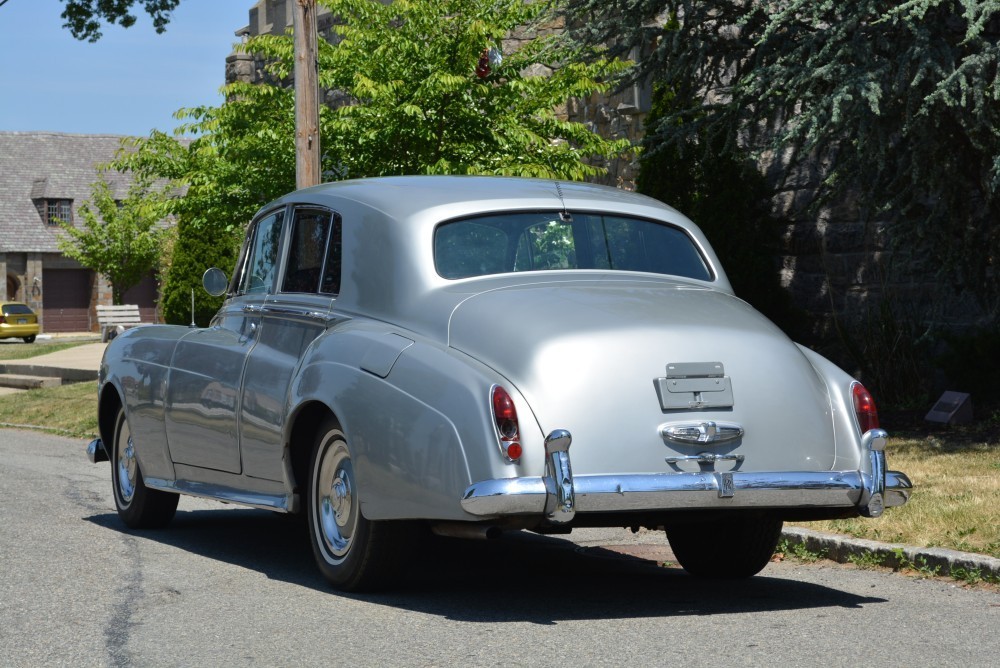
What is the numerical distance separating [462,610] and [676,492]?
115 cm

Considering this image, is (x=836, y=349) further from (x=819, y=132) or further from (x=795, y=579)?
(x=795, y=579)

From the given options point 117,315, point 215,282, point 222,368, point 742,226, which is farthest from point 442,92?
point 117,315

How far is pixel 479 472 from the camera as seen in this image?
562 centimetres

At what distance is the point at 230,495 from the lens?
25.0 feet

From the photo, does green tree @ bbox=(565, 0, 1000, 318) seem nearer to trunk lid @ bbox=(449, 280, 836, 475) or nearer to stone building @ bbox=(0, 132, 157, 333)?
trunk lid @ bbox=(449, 280, 836, 475)

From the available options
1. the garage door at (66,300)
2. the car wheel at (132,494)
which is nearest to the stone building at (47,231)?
the garage door at (66,300)

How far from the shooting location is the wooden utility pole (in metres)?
14.1

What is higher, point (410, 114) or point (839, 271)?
point (410, 114)

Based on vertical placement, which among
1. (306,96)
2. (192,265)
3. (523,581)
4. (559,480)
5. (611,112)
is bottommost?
(523,581)

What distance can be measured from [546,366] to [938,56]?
285 inches

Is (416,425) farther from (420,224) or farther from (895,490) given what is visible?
(895,490)

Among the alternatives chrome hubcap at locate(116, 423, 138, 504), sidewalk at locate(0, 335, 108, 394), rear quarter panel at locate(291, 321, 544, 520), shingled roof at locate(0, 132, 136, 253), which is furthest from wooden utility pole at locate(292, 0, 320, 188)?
shingled roof at locate(0, 132, 136, 253)

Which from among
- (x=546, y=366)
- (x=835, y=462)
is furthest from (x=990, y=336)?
(x=546, y=366)

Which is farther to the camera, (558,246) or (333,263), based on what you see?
(333,263)
